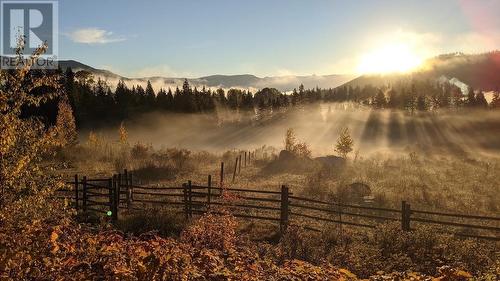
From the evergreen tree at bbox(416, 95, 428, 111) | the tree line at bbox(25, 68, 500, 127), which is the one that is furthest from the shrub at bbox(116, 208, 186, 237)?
the evergreen tree at bbox(416, 95, 428, 111)

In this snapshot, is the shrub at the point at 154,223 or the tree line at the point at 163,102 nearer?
the shrub at the point at 154,223

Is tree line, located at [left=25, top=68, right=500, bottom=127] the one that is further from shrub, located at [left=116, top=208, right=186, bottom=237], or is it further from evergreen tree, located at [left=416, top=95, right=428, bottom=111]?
shrub, located at [left=116, top=208, right=186, bottom=237]

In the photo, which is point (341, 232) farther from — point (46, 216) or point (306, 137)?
point (306, 137)

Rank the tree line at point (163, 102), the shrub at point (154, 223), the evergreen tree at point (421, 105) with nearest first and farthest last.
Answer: the shrub at point (154, 223) → the tree line at point (163, 102) → the evergreen tree at point (421, 105)

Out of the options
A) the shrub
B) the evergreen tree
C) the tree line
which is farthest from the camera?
the evergreen tree

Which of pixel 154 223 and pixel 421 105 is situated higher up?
pixel 421 105

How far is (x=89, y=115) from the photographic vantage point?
103188 millimetres

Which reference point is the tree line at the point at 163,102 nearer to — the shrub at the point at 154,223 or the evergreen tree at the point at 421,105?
the evergreen tree at the point at 421,105

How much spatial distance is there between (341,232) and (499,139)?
90913 millimetres

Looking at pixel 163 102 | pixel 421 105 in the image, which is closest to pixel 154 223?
pixel 163 102

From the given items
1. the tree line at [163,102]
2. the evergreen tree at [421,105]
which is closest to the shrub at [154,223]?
the tree line at [163,102]

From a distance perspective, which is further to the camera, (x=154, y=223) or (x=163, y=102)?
(x=163, y=102)

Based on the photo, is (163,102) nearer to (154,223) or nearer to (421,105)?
(421,105)

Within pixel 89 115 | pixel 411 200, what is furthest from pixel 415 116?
pixel 411 200
